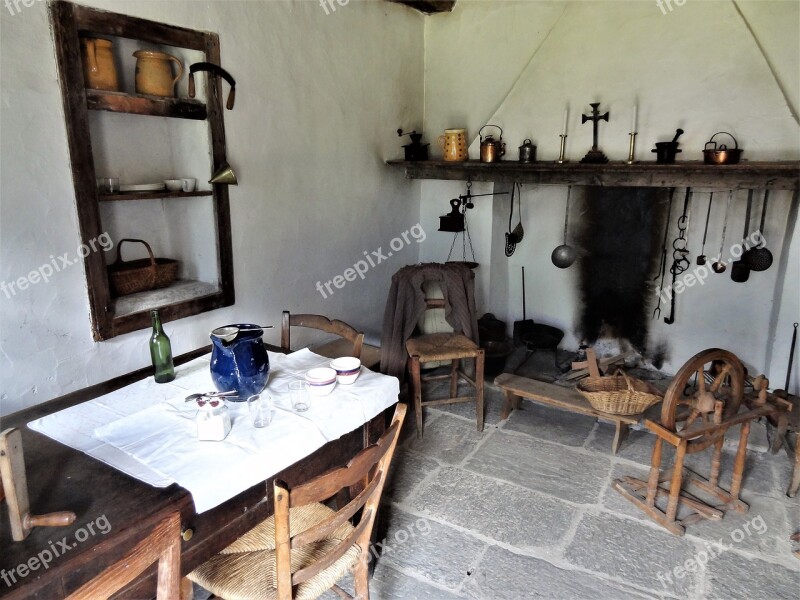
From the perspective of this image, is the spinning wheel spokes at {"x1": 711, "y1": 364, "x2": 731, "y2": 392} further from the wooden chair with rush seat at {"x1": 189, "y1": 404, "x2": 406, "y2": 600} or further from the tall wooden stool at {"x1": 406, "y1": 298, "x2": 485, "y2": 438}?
the wooden chair with rush seat at {"x1": 189, "y1": 404, "x2": 406, "y2": 600}

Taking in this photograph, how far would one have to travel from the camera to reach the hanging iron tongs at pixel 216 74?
98.0 inches

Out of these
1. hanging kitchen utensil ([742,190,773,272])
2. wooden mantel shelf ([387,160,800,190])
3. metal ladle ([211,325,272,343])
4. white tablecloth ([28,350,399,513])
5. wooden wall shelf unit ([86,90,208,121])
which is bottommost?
white tablecloth ([28,350,399,513])

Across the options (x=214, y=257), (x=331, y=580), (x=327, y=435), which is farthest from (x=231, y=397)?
(x=214, y=257)

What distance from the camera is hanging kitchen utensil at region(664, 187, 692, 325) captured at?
3.79 metres

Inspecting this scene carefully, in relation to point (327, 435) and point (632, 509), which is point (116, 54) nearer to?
point (327, 435)

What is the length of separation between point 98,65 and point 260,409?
1.56 metres

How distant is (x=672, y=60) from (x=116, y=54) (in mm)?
3130

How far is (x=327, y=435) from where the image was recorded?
169 centimetres

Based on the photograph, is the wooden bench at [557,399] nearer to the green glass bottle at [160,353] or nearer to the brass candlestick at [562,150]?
the brass candlestick at [562,150]

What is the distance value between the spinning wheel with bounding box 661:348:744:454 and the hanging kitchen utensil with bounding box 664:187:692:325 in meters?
1.59

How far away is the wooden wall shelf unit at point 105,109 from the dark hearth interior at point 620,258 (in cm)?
279

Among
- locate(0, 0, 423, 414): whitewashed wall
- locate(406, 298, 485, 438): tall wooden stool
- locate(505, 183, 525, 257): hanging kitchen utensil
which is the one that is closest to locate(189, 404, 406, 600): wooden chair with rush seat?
locate(0, 0, 423, 414): whitewashed wall

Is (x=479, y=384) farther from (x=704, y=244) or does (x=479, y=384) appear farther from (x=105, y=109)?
(x=105, y=109)

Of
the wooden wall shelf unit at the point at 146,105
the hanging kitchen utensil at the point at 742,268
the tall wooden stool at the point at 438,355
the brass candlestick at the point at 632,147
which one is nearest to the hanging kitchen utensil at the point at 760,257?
the hanging kitchen utensil at the point at 742,268
